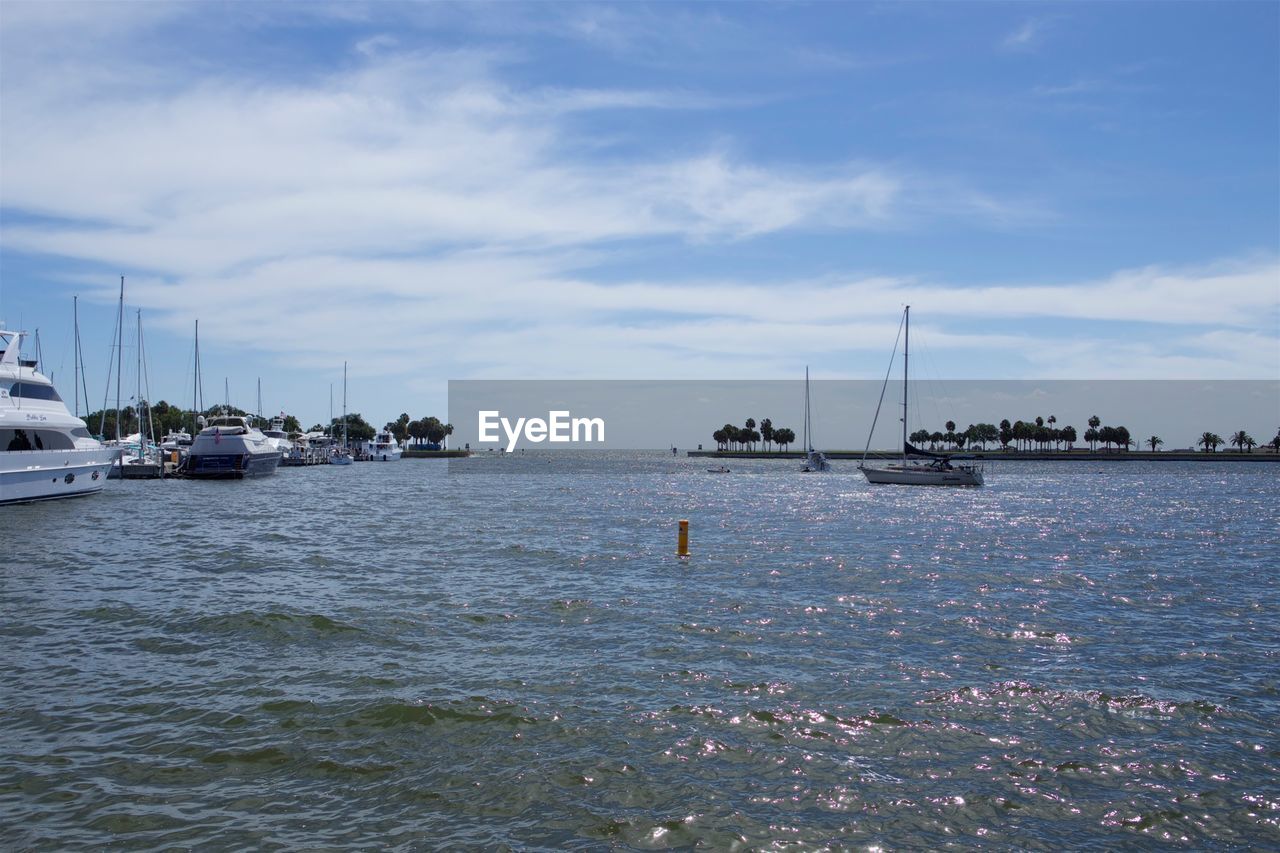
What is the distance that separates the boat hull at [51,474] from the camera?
4731 centimetres

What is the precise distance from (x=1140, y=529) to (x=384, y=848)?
48405 millimetres

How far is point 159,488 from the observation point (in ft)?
247

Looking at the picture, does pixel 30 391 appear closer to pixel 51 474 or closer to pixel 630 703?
pixel 51 474

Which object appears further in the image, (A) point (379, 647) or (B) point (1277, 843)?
(A) point (379, 647)

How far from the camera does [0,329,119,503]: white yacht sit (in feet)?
155

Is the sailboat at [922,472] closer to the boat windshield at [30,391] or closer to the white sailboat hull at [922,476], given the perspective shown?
the white sailboat hull at [922,476]

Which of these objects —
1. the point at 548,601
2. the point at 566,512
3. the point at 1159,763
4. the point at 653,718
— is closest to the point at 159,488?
the point at 566,512

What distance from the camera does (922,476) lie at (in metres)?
89.5

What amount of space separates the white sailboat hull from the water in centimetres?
5906

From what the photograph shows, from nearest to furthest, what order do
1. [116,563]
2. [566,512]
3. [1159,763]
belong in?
1. [1159,763]
2. [116,563]
3. [566,512]

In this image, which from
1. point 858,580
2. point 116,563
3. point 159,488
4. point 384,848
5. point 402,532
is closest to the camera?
point 384,848

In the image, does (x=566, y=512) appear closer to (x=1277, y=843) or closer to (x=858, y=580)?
(x=858, y=580)

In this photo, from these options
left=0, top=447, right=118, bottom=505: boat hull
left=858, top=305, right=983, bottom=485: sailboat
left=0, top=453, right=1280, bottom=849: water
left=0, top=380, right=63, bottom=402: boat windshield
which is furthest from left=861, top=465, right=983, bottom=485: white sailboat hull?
left=0, top=380, right=63, bottom=402: boat windshield

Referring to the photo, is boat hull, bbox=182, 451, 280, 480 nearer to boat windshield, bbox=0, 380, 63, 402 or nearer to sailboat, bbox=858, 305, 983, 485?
boat windshield, bbox=0, 380, 63, 402
